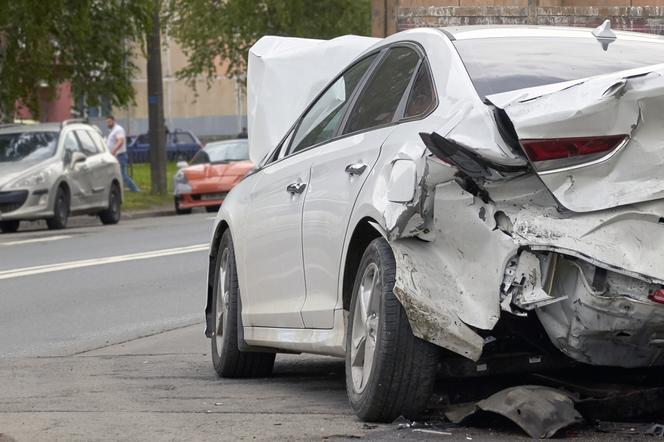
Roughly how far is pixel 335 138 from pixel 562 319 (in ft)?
6.33

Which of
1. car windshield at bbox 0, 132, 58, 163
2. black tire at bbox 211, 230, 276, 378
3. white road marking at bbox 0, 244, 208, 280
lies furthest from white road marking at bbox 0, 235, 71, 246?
black tire at bbox 211, 230, 276, 378

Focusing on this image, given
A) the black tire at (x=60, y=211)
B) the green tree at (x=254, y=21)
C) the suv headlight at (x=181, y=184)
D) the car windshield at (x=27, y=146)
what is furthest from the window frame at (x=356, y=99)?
the green tree at (x=254, y=21)

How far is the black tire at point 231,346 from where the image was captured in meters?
8.30

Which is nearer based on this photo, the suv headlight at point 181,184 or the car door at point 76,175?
the car door at point 76,175

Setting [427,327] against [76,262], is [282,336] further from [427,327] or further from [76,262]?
[76,262]

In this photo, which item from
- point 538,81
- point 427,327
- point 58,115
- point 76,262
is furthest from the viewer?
point 58,115

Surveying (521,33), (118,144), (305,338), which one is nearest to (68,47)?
(118,144)

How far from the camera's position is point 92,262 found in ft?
57.0

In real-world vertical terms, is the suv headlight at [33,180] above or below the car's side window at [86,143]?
below

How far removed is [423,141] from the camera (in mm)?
A: 5805

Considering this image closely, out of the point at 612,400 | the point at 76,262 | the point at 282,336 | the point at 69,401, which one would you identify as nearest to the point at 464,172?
the point at 612,400

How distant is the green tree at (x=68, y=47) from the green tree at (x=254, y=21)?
11245 millimetres

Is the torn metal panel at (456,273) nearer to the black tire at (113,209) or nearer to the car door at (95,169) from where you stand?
the car door at (95,169)

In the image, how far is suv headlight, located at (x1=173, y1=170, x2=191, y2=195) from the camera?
103 feet
